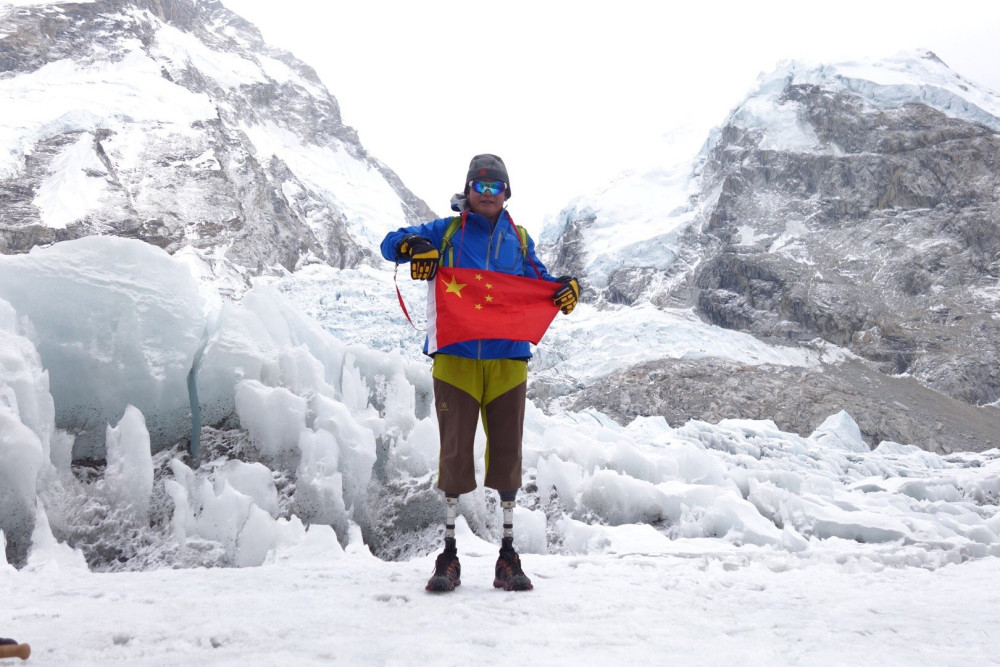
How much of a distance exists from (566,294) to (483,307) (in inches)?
18.8

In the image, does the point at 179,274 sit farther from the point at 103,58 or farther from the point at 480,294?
the point at 103,58

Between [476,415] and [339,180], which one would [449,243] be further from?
[339,180]

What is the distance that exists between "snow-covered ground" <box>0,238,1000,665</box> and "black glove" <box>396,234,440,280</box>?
129 centimetres

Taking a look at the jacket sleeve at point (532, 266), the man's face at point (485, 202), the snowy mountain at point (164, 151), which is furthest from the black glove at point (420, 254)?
the snowy mountain at point (164, 151)

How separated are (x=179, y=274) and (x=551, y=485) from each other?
315 centimetres

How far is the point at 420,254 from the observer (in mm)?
2705

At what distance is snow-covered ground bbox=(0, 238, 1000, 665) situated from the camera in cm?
188

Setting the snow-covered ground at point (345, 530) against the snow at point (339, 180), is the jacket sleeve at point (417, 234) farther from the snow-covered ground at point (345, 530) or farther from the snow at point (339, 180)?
the snow at point (339, 180)


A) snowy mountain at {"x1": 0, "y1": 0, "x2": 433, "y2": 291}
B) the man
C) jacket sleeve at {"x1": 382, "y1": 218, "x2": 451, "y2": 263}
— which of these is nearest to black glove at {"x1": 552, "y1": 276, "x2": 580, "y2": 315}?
the man

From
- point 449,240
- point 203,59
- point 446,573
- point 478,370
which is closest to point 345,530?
point 446,573

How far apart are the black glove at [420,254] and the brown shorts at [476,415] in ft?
1.24

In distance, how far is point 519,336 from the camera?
9.23 feet

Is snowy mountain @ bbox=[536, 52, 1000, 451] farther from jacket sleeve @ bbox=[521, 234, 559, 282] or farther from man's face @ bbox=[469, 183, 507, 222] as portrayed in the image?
man's face @ bbox=[469, 183, 507, 222]

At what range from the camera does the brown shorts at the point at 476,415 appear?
106 inches
